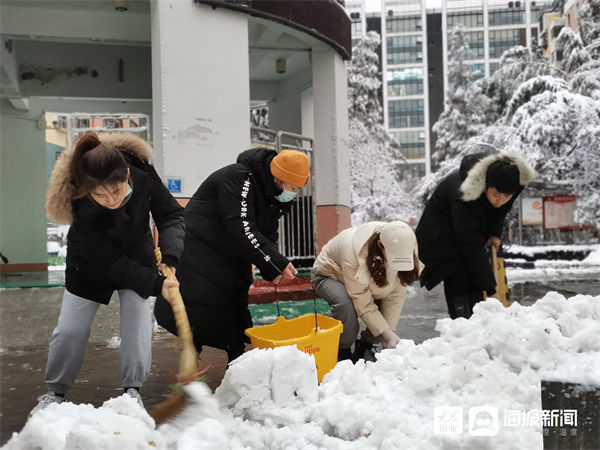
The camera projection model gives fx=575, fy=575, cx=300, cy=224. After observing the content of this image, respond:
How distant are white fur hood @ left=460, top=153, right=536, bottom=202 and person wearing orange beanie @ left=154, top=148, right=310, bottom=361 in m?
1.43

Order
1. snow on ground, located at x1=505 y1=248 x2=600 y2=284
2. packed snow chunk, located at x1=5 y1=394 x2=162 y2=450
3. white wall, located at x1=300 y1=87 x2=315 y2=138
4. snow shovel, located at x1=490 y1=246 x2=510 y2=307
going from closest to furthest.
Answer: packed snow chunk, located at x1=5 y1=394 x2=162 y2=450
snow shovel, located at x1=490 y1=246 x2=510 y2=307
snow on ground, located at x1=505 y1=248 x2=600 y2=284
white wall, located at x1=300 y1=87 x2=315 y2=138

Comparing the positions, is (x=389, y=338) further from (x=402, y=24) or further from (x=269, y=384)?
(x=402, y=24)

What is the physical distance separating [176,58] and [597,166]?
1327 centimetres

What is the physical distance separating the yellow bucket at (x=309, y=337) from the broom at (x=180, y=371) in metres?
0.43

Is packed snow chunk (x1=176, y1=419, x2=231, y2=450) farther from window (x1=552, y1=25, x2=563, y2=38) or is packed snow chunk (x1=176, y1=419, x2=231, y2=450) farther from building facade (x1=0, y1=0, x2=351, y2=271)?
window (x1=552, y1=25, x2=563, y2=38)

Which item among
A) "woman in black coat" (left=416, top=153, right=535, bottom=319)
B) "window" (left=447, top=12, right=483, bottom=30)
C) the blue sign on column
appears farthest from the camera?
"window" (left=447, top=12, right=483, bottom=30)

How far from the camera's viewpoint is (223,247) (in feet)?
11.8

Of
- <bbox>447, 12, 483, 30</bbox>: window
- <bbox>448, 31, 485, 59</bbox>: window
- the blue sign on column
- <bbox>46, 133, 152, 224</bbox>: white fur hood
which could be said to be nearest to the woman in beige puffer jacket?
<bbox>46, 133, 152, 224</bbox>: white fur hood

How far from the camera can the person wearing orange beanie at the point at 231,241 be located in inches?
136

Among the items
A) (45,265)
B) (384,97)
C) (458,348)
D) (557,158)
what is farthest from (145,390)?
(384,97)

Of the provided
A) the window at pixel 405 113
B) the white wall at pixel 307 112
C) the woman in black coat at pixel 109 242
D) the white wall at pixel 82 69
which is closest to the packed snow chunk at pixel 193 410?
the woman in black coat at pixel 109 242

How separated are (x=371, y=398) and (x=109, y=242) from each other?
151 centimetres

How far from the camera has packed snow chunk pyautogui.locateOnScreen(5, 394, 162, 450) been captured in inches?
79.3

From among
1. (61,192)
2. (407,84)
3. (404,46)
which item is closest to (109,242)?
(61,192)
